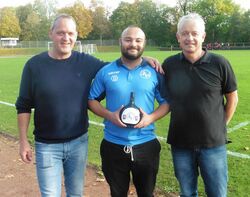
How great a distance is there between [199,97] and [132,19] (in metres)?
86.7

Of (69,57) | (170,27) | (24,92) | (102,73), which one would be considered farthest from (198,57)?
(170,27)

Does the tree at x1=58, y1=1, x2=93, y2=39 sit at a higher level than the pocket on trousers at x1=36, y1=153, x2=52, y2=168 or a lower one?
higher

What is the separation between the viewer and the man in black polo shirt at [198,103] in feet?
12.6

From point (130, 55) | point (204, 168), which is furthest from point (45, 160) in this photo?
point (204, 168)

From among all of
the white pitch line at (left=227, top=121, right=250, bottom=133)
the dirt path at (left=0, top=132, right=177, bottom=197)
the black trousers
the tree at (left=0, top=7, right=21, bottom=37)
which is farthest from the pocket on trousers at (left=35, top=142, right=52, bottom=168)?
the tree at (left=0, top=7, right=21, bottom=37)

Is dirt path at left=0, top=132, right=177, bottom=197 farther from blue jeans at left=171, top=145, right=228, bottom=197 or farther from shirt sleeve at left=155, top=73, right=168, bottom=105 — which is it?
shirt sleeve at left=155, top=73, right=168, bottom=105

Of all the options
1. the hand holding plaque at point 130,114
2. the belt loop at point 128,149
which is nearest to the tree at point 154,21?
the belt loop at point 128,149

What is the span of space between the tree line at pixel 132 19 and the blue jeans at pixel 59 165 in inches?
2992

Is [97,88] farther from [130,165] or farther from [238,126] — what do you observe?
[238,126]

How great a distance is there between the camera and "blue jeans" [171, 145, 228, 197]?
13.0 feet

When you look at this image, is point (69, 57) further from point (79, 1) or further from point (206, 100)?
point (79, 1)

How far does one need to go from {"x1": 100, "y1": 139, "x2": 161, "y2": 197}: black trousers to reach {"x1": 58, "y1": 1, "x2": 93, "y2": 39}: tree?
82.1 meters

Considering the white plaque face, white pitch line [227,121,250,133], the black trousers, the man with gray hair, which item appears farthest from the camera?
white pitch line [227,121,250,133]

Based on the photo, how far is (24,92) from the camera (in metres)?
3.93
